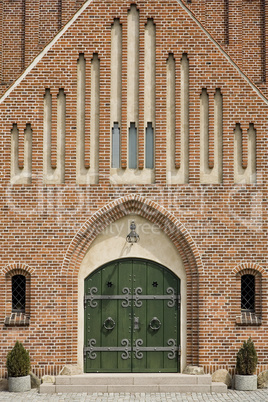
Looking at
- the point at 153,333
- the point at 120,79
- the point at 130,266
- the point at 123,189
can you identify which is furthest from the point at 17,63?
the point at 153,333

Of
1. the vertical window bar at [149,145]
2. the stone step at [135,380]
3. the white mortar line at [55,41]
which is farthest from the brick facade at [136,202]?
the stone step at [135,380]

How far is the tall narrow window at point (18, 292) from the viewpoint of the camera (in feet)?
39.6

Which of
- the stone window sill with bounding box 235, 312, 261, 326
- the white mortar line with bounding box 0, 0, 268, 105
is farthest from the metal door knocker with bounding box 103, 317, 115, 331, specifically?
the white mortar line with bounding box 0, 0, 268, 105

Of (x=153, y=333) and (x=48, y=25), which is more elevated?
(x=48, y=25)

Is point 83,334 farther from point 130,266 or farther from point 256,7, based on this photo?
point 256,7

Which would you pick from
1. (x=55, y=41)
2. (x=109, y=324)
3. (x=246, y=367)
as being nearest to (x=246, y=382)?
(x=246, y=367)

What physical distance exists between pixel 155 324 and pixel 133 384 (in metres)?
1.41

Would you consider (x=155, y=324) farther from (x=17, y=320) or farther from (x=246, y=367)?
(x=17, y=320)

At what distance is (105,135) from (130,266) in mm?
3054

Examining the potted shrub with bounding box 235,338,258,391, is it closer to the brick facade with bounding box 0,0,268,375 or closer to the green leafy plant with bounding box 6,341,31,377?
the brick facade with bounding box 0,0,268,375

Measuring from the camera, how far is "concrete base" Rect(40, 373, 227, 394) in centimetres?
1123

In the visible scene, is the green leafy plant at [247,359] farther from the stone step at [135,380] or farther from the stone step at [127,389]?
the stone step at [135,380]

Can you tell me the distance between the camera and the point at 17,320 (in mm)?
11773

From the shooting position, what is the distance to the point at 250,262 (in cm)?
1188
